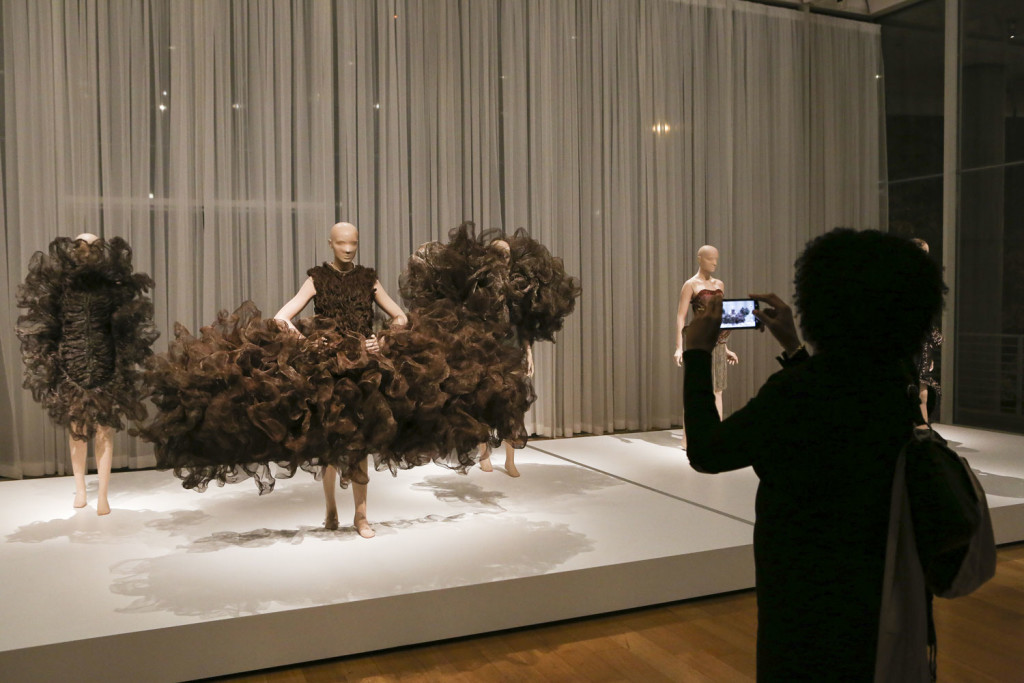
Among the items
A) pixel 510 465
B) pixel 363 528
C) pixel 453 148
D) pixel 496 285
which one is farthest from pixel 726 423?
pixel 453 148

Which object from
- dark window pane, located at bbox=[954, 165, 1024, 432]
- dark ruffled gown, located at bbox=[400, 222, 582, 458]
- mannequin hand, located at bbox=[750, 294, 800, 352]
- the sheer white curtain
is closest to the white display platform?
dark ruffled gown, located at bbox=[400, 222, 582, 458]

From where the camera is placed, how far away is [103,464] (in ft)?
15.0

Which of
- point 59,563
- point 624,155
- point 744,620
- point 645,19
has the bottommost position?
point 744,620

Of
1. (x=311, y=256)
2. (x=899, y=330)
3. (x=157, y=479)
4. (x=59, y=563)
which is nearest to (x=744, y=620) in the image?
(x=899, y=330)

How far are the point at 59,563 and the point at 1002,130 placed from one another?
318 inches

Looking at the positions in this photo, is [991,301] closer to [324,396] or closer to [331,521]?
[331,521]

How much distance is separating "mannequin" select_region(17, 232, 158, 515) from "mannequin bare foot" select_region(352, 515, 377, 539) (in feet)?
4.42

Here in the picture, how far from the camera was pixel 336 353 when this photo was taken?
3539 mm

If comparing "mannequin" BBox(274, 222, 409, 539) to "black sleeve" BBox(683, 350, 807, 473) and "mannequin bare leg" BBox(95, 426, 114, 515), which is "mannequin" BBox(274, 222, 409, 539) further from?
"black sleeve" BBox(683, 350, 807, 473)

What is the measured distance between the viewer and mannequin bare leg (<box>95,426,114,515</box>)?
14.7 feet

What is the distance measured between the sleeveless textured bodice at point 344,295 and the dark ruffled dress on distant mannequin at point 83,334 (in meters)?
0.95

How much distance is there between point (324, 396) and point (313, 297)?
1313 millimetres

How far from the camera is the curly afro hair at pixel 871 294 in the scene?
4.95 ft

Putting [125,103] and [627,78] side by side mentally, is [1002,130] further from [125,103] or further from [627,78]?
[125,103]
